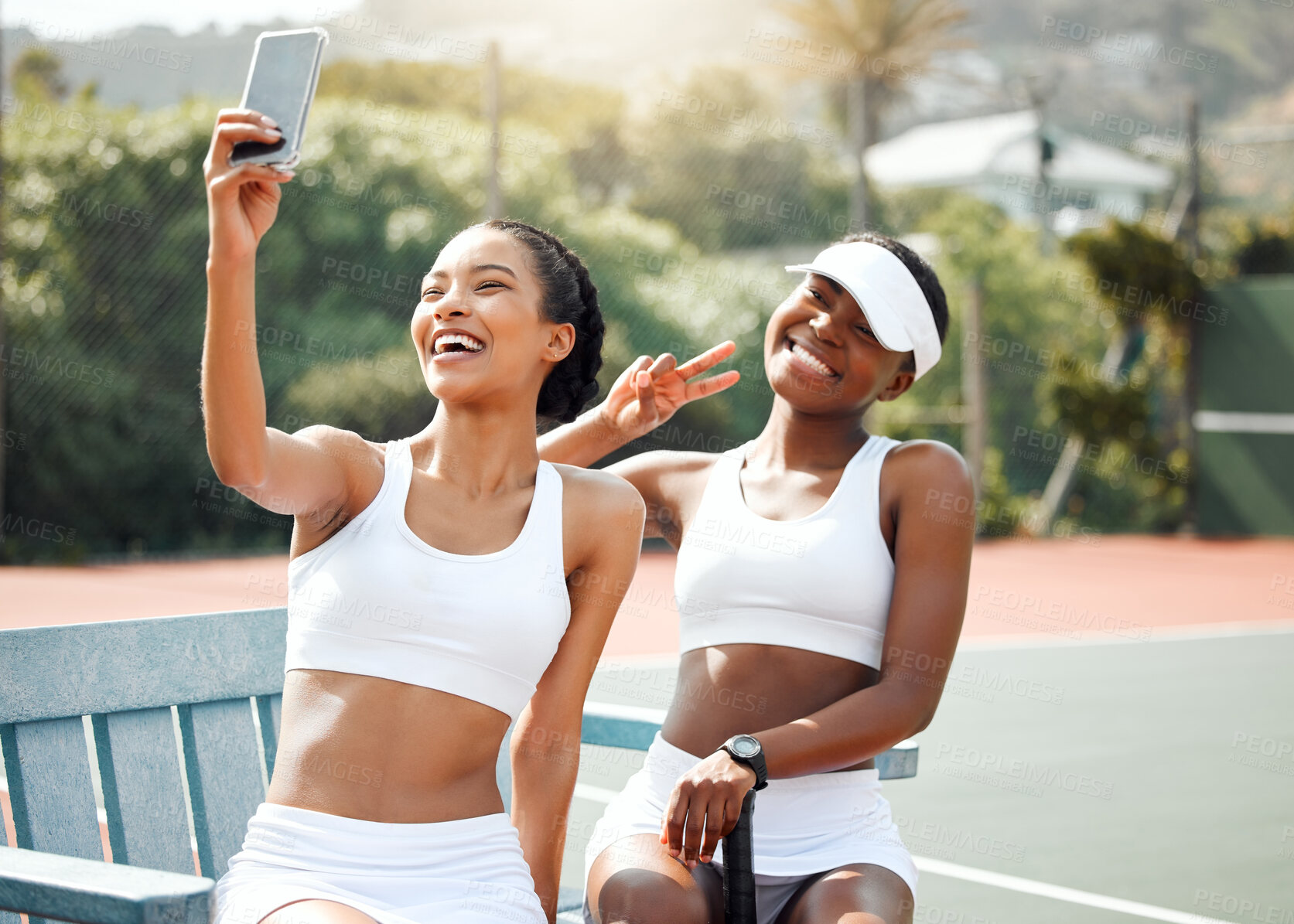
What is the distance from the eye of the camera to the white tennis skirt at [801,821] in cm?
251

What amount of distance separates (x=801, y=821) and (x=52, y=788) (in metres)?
1.30

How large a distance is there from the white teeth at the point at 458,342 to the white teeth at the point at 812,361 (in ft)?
2.18

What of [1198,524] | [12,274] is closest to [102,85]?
[12,274]

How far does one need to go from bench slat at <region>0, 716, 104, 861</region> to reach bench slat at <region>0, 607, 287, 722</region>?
0.11 ft

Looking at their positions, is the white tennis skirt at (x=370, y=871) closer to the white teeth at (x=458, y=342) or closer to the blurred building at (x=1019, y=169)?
the white teeth at (x=458, y=342)

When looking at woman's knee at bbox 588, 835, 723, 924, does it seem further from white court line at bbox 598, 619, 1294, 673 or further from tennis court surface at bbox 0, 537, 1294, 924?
white court line at bbox 598, 619, 1294, 673

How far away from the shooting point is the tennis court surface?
4625 millimetres

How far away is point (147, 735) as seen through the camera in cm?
260

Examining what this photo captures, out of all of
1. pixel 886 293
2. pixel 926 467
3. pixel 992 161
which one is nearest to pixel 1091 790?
pixel 926 467

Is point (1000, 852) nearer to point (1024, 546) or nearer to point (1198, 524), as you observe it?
point (1024, 546)

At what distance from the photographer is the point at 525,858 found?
2496 millimetres

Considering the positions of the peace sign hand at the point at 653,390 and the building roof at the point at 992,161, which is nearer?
the peace sign hand at the point at 653,390

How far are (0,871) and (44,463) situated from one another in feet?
35.3

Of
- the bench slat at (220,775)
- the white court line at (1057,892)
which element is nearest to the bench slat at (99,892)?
the bench slat at (220,775)
